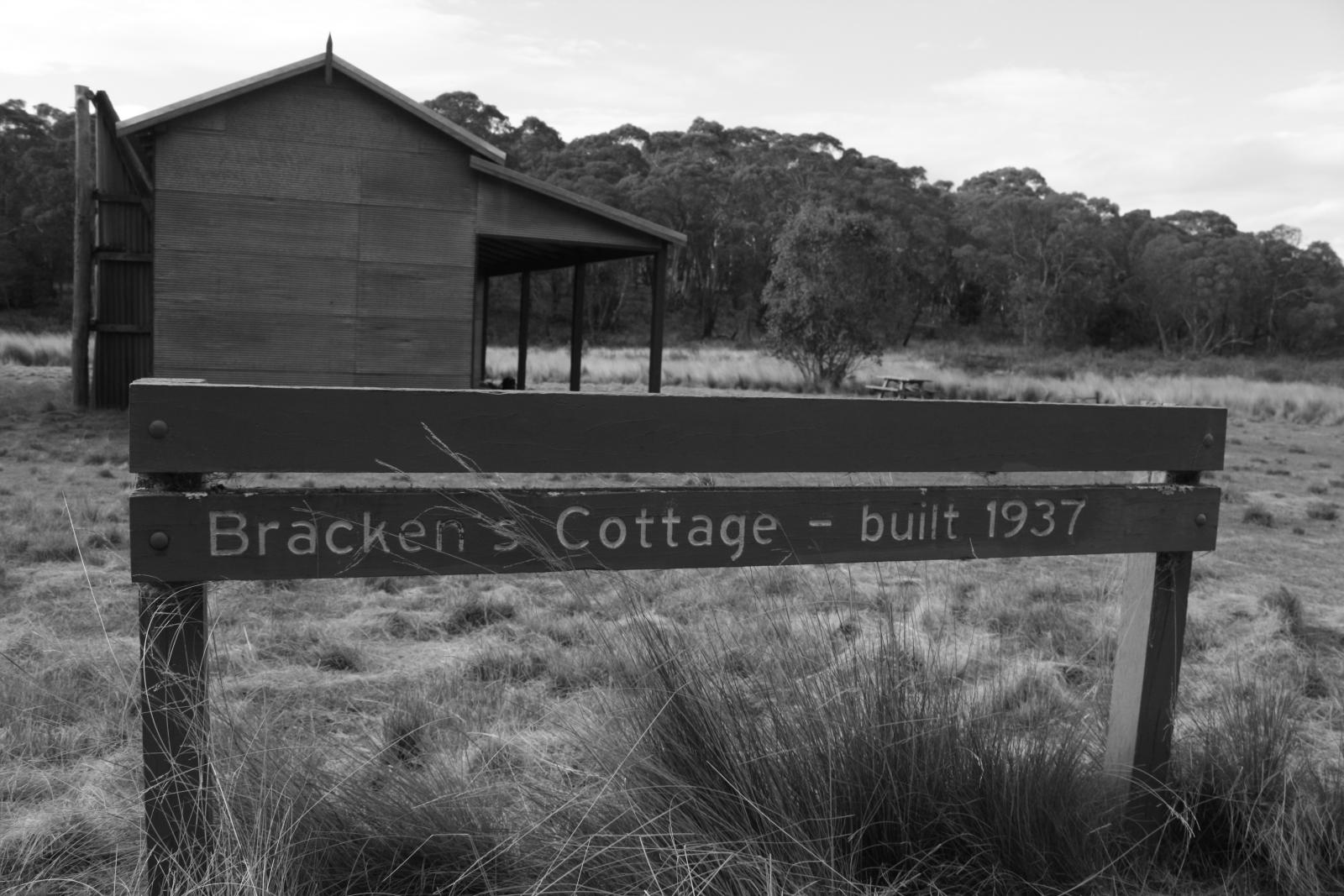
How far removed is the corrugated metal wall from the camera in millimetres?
16453

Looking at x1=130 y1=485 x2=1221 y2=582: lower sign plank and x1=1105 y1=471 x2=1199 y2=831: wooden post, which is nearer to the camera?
x1=130 y1=485 x2=1221 y2=582: lower sign plank

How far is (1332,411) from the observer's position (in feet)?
77.3

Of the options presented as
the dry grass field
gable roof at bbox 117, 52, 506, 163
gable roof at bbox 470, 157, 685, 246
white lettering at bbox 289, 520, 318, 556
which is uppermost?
gable roof at bbox 117, 52, 506, 163

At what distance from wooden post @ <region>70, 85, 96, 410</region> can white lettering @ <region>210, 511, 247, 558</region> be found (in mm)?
15791

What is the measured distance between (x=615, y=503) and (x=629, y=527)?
6cm

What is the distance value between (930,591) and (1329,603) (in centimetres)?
251

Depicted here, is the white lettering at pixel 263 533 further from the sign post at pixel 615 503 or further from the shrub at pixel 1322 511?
the shrub at pixel 1322 511

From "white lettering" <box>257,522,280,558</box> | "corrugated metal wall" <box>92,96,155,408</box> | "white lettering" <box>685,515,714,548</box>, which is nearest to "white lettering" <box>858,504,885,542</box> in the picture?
"white lettering" <box>685,515,714,548</box>

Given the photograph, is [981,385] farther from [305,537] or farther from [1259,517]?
[305,537]

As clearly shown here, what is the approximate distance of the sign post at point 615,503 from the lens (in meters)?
2.30

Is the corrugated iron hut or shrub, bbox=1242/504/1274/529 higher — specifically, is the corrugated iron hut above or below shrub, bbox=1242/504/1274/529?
above

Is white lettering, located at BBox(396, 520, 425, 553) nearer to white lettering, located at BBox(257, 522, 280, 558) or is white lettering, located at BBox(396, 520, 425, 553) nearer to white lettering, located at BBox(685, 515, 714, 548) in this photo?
white lettering, located at BBox(257, 522, 280, 558)

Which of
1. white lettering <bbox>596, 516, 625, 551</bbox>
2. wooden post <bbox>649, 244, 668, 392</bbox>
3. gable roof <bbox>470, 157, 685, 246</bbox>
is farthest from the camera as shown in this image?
wooden post <bbox>649, 244, 668, 392</bbox>

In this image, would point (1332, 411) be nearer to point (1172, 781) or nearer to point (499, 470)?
point (1172, 781)
